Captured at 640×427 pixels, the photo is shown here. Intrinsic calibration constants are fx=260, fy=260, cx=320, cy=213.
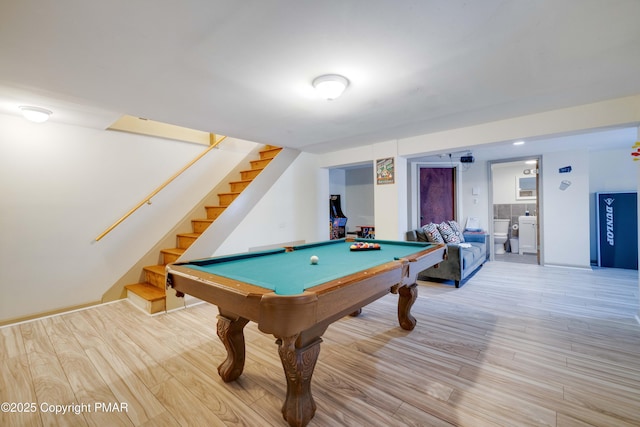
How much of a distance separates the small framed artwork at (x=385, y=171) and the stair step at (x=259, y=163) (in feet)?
6.43

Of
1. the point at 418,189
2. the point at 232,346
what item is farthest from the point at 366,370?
the point at 418,189

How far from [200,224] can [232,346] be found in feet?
8.98

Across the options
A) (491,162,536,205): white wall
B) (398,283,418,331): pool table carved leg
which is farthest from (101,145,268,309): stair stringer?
(491,162,536,205): white wall

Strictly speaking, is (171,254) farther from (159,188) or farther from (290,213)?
(290,213)

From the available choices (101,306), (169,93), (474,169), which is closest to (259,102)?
(169,93)

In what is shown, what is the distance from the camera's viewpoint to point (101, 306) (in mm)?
3379

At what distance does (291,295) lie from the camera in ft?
3.82

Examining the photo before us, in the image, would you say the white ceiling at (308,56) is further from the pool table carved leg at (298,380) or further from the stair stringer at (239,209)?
the pool table carved leg at (298,380)

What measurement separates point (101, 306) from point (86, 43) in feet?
10.4

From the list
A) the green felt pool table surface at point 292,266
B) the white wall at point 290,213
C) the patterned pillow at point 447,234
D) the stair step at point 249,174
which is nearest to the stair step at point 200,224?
the white wall at point 290,213

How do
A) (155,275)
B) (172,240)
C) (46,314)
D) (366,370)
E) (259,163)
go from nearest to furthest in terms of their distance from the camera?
(366,370) < (46,314) < (155,275) < (172,240) < (259,163)

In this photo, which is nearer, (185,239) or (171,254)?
(171,254)

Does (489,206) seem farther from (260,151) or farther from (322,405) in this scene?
(322,405)

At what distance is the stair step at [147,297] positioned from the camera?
10.0ft
